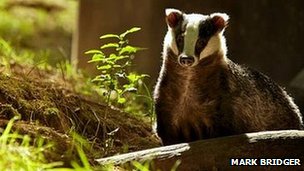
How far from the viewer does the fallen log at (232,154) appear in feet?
15.5

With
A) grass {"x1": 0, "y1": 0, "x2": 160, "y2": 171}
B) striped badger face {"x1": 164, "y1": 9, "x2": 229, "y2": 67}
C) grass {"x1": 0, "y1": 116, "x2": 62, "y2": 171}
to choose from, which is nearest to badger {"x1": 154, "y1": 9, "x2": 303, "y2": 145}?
striped badger face {"x1": 164, "y1": 9, "x2": 229, "y2": 67}

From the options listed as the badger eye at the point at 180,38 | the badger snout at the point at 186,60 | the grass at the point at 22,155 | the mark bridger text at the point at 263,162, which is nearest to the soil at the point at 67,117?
the grass at the point at 22,155

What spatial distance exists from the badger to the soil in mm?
307

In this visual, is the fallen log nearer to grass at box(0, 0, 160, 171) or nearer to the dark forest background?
grass at box(0, 0, 160, 171)

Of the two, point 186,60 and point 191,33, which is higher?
point 191,33

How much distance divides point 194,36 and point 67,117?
40.6 inches

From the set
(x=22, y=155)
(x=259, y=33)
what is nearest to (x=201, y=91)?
(x=22, y=155)

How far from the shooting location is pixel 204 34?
227 inches

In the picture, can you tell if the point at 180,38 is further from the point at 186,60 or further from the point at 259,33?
the point at 259,33

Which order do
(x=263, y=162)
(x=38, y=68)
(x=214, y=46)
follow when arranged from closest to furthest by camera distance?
(x=263, y=162) → (x=214, y=46) → (x=38, y=68)

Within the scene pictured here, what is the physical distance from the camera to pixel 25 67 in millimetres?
7531

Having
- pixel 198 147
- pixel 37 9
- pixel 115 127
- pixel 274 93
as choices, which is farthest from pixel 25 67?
pixel 37 9

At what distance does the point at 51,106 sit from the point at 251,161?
5.33 feet

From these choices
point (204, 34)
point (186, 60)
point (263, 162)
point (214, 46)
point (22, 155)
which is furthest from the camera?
point (214, 46)
